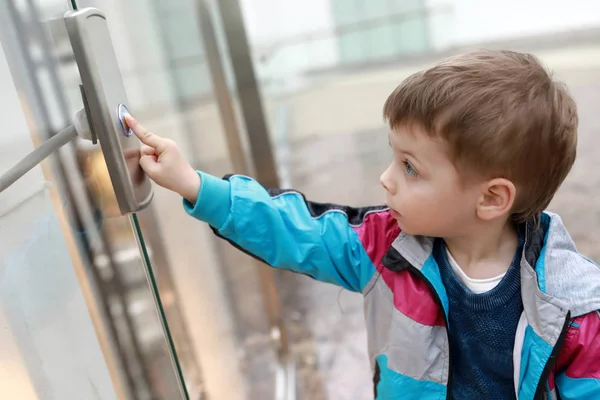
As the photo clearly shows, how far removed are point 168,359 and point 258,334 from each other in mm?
716

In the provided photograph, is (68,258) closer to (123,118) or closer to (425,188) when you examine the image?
(123,118)

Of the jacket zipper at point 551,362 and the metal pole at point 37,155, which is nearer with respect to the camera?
the metal pole at point 37,155

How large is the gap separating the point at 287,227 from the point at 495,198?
0.24 meters

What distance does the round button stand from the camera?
47 cm

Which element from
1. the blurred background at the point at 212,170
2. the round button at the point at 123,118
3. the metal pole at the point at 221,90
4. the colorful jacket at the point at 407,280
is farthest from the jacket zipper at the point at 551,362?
the metal pole at the point at 221,90

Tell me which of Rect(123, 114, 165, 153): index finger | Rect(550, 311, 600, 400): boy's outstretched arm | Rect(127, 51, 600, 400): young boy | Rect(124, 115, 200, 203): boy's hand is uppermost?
Rect(123, 114, 165, 153): index finger

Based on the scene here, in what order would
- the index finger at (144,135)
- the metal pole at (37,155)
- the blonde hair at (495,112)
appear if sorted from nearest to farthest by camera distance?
1. the metal pole at (37,155)
2. the index finger at (144,135)
3. the blonde hair at (495,112)

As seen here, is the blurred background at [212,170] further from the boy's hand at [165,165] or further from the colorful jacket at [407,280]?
the colorful jacket at [407,280]

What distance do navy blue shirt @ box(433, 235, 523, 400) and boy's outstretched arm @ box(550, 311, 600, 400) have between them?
6cm

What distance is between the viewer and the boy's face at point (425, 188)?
0.62 meters

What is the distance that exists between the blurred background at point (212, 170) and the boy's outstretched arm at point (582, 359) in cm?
41

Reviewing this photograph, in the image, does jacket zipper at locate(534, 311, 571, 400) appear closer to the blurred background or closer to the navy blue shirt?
the navy blue shirt

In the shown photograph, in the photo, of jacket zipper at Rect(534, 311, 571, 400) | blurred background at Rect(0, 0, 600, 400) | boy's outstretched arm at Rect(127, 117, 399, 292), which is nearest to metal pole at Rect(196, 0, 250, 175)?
blurred background at Rect(0, 0, 600, 400)

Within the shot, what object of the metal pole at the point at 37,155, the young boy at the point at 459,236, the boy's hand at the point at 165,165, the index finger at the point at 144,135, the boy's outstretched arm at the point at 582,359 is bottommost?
the boy's outstretched arm at the point at 582,359
